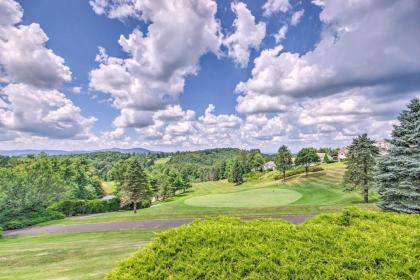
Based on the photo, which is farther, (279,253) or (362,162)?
(362,162)

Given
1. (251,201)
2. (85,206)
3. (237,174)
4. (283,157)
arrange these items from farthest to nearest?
1. (237,174)
2. (283,157)
3. (85,206)
4. (251,201)

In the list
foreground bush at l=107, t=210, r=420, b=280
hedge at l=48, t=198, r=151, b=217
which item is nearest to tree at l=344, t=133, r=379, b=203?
foreground bush at l=107, t=210, r=420, b=280

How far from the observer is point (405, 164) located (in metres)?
14.7

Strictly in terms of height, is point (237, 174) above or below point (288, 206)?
above

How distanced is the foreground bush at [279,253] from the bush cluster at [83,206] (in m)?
41.9

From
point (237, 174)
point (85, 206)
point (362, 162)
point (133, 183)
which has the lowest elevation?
point (85, 206)

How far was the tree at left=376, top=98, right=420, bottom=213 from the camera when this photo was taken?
14719mm

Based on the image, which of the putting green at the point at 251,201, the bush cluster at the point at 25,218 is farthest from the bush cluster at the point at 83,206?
the putting green at the point at 251,201

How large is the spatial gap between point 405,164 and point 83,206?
44535 mm

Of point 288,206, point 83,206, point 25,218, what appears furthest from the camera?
point 83,206

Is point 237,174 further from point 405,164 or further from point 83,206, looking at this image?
point 405,164

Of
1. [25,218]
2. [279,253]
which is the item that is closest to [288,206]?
[279,253]

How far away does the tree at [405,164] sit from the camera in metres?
14.7

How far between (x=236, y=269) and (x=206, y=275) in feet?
1.69
